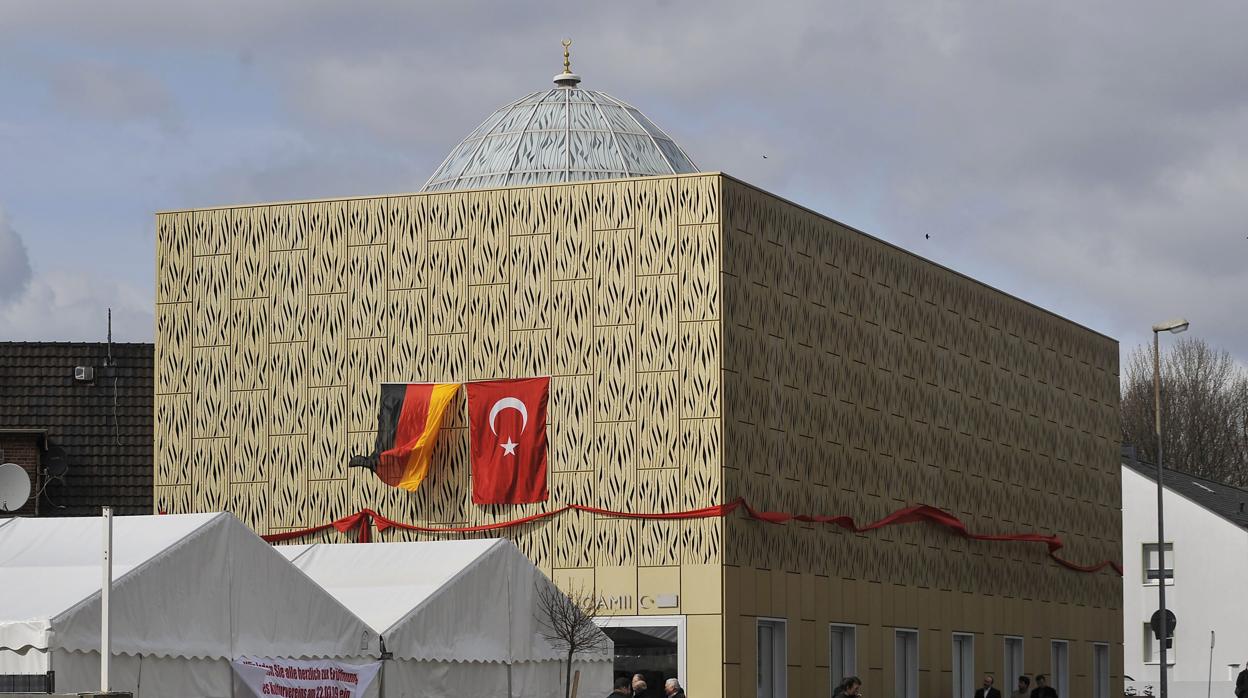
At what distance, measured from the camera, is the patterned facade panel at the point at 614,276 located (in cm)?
3111

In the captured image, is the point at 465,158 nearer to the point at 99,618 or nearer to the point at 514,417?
the point at 514,417

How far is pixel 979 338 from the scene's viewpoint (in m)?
39.2

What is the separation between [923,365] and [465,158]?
943 cm

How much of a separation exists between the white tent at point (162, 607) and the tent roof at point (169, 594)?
0.01m

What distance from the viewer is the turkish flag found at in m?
31.3

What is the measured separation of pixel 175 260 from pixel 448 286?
5115 millimetres

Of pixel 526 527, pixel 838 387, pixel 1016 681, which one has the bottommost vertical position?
pixel 1016 681

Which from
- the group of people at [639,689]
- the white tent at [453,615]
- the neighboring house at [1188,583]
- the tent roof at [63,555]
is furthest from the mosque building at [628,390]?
the neighboring house at [1188,583]

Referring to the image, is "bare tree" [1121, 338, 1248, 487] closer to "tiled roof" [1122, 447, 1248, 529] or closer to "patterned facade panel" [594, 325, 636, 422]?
"tiled roof" [1122, 447, 1248, 529]

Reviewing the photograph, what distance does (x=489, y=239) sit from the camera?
3197cm

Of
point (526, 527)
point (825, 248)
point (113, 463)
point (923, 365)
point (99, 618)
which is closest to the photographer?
point (99, 618)

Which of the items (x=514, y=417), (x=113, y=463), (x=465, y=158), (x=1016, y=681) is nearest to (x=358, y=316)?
(x=514, y=417)

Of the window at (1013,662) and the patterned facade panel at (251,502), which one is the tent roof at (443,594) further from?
the window at (1013,662)

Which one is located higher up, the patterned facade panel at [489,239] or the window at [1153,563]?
the patterned facade panel at [489,239]
